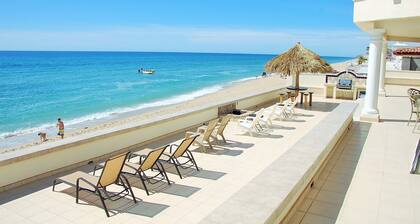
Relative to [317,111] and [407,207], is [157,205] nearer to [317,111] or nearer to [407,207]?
[407,207]

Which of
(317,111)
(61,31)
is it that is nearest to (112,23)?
(61,31)

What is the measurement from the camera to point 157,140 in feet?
26.3

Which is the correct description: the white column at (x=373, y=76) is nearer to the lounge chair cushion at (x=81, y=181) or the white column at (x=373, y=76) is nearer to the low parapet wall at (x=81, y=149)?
the low parapet wall at (x=81, y=149)

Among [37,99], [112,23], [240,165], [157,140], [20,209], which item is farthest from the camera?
[112,23]

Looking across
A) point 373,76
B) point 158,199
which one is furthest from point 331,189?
point 373,76

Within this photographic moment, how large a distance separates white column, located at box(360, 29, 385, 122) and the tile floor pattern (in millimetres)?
2786

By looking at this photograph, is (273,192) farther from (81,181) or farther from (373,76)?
(373,76)

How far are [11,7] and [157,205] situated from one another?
390ft

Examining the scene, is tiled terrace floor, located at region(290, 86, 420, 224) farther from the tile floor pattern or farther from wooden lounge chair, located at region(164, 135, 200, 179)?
wooden lounge chair, located at region(164, 135, 200, 179)

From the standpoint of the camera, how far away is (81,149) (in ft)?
20.5

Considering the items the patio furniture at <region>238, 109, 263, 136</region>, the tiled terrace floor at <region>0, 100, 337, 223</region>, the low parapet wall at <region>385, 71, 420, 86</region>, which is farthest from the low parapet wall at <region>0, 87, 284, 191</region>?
the low parapet wall at <region>385, 71, 420, 86</region>

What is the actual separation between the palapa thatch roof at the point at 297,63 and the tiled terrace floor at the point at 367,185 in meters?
5.42

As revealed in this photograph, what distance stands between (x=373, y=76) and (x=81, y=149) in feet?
26.4

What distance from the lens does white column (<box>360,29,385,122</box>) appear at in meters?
9.20
